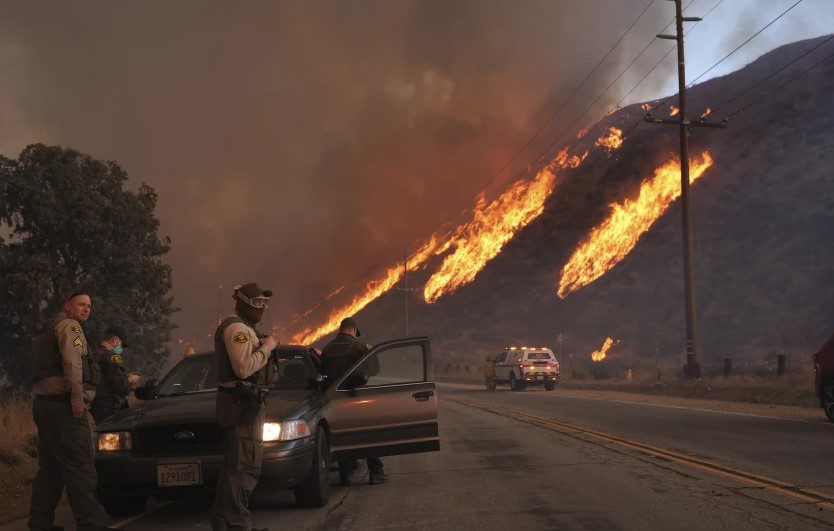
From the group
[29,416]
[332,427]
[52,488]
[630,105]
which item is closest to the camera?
[52,488]

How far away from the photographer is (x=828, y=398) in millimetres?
15641

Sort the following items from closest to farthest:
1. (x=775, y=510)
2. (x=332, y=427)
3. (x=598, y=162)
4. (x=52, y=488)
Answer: (x=52, y=488), (x=775, y=510), (x=332, y=427), (x=598, y=162)

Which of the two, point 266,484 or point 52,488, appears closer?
point 52,488

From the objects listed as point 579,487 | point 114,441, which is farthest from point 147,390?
point 579,487

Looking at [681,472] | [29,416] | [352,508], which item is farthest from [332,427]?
[29,416]

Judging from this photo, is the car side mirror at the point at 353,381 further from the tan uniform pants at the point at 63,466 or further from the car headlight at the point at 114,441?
the tan uniform pants at the point at 63,466

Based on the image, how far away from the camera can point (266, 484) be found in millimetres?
7617

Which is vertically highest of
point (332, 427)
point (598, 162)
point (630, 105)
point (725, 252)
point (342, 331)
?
point (630, 105)

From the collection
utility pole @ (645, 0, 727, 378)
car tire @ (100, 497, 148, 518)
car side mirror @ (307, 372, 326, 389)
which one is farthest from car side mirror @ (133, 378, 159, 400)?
utility pole @ (645, 0, 727, 378)

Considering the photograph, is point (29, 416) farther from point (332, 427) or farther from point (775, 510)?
point (775, 510)

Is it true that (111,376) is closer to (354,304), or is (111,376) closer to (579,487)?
(579,487)

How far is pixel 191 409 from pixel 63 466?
4.72 ft

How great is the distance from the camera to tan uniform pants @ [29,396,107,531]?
6.80m

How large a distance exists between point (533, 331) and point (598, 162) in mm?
44429
